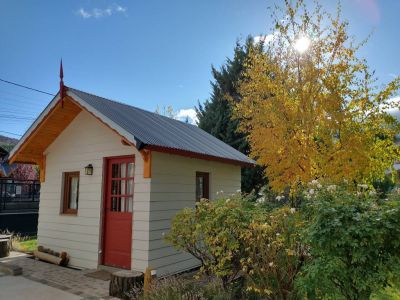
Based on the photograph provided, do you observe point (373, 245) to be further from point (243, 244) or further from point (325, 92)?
point (325, 92)

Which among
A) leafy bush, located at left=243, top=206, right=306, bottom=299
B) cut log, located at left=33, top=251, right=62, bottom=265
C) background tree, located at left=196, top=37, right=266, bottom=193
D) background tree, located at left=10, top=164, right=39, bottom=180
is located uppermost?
background tree, located at left=196, top=37, right=266, bottom=193

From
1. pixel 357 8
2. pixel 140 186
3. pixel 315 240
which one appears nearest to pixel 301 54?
pixel 357 8

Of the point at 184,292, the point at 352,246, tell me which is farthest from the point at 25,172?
the point at 352,246

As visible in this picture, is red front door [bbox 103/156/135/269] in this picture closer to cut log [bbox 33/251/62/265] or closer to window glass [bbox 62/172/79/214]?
cut log [bbox 33/251/62/265]

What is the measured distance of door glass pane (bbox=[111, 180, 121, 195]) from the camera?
7.47m

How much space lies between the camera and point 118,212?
7.32 meters

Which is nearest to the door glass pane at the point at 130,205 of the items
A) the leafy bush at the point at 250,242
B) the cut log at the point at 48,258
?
the leafy bush at the point at 250,242

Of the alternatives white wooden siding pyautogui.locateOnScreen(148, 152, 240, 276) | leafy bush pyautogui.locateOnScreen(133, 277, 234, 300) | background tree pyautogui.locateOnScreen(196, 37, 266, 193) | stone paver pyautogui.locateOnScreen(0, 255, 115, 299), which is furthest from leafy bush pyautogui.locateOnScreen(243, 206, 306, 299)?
background tree pyautogui.locateOnScreen(196, 37, 266, 193)

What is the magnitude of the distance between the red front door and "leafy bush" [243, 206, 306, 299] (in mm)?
3454

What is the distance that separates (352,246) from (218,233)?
1.92m

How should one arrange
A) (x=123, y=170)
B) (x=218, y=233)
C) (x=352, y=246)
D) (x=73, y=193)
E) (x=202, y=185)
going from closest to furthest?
(x=352, y=246) → (x=218, y=233) → (x=123, y=170) → (x=202, y=185) → (x=73, y=193)

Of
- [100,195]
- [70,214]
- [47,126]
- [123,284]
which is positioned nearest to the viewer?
[123,284]

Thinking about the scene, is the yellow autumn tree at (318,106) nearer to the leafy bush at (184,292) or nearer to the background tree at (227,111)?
the leafy bush at (184,292)

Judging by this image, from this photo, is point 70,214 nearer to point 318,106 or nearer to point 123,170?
point 123,170
